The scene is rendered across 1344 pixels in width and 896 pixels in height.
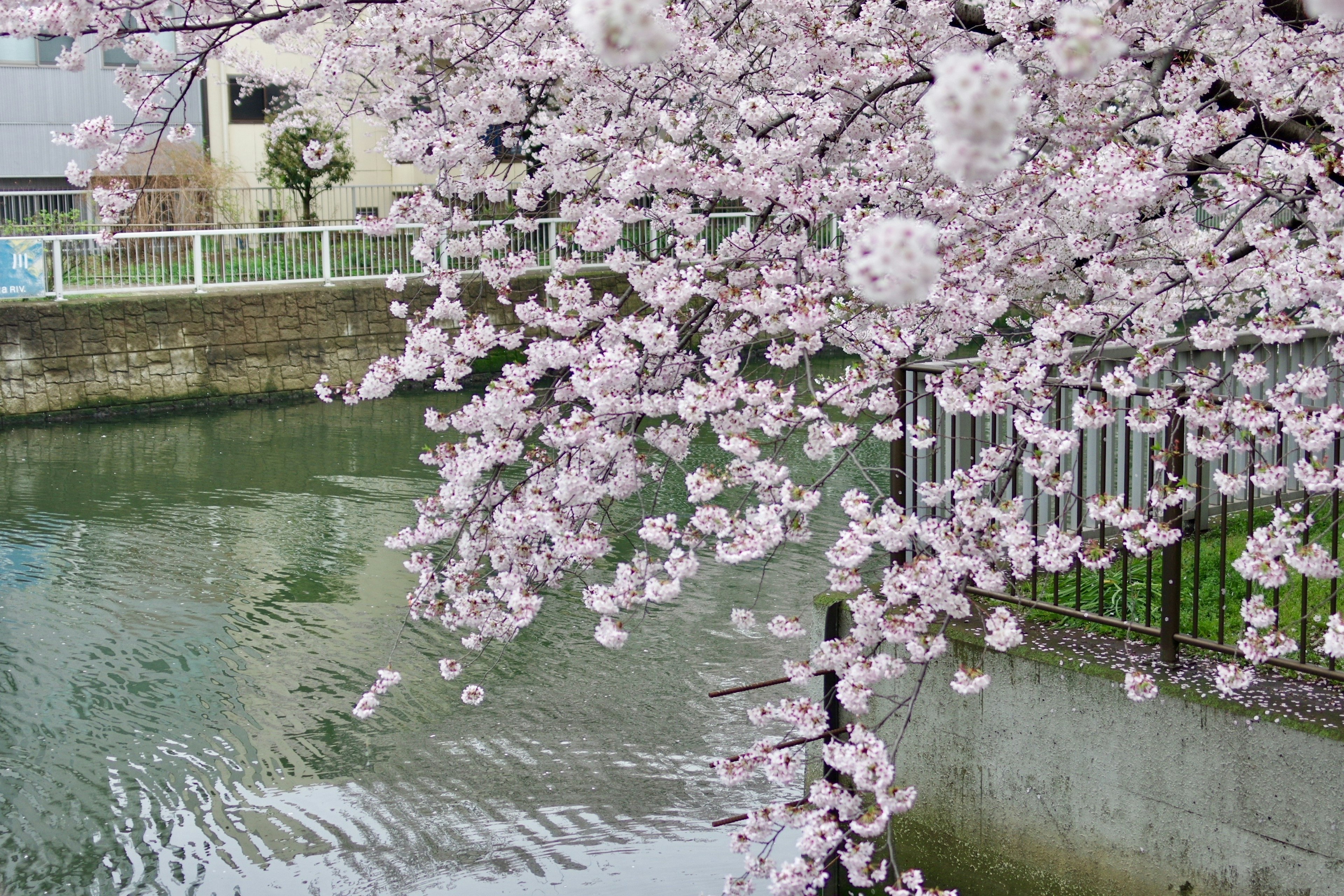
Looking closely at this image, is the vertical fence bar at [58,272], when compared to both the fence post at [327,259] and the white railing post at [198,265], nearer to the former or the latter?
the white railing post at [198,265]

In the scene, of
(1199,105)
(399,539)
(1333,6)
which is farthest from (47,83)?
(1333,6)

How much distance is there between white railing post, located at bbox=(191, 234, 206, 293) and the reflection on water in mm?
5706

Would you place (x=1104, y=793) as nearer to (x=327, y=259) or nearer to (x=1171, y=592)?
(x=1171, y=592)

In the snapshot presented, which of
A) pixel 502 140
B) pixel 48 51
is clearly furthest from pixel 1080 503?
pixel 48 51

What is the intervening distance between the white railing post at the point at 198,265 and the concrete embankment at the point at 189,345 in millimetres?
152

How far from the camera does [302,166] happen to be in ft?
65.6

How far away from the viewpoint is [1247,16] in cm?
375

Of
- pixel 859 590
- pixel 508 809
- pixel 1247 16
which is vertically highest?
pixel 1247 16

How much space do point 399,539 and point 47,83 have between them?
2058 centimetres

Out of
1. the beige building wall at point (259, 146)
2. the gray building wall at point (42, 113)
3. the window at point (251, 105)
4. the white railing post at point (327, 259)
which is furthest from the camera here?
the window at point (251, 105)

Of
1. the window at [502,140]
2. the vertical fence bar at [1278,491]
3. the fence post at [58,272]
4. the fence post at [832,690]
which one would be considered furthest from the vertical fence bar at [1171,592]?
the fence post at [58,272]

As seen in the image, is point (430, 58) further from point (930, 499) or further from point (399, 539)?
point (930, 499)

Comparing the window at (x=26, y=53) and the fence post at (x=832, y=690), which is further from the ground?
the window at (x=26, y=53)

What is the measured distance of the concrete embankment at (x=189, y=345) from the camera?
14039mm
